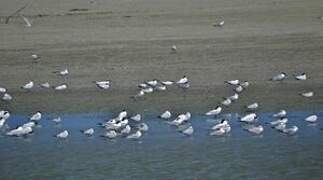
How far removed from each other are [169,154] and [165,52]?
11558mm

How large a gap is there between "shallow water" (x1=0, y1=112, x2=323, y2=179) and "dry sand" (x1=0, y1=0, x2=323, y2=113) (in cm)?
229

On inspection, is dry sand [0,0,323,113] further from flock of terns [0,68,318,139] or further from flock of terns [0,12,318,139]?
flock of terns [0,68,318,139]

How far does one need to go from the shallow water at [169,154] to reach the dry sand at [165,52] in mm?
2290

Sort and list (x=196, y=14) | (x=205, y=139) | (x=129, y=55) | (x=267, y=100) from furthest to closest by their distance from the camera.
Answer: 1. (x=196, y=14)
2. (x=129, y=55)
3. (x=267, y=100)
4. (x=205, y=139)

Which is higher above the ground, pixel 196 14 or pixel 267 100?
pixel 196 14

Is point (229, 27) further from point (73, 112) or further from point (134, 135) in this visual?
Answer: point (134, 135)

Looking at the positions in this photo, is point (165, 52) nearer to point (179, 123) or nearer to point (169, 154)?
point (179, 123)

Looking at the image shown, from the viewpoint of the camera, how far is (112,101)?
2077 cm

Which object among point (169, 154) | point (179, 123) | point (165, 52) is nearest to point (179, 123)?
point (179, 123)

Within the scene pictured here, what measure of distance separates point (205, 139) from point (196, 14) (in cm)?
1918

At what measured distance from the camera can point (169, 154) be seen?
1545 cm

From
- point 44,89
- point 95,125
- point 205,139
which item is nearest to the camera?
point 205,139

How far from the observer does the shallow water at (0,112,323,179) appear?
1409cm

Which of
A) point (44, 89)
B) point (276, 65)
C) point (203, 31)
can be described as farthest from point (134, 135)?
point (203, 31)
